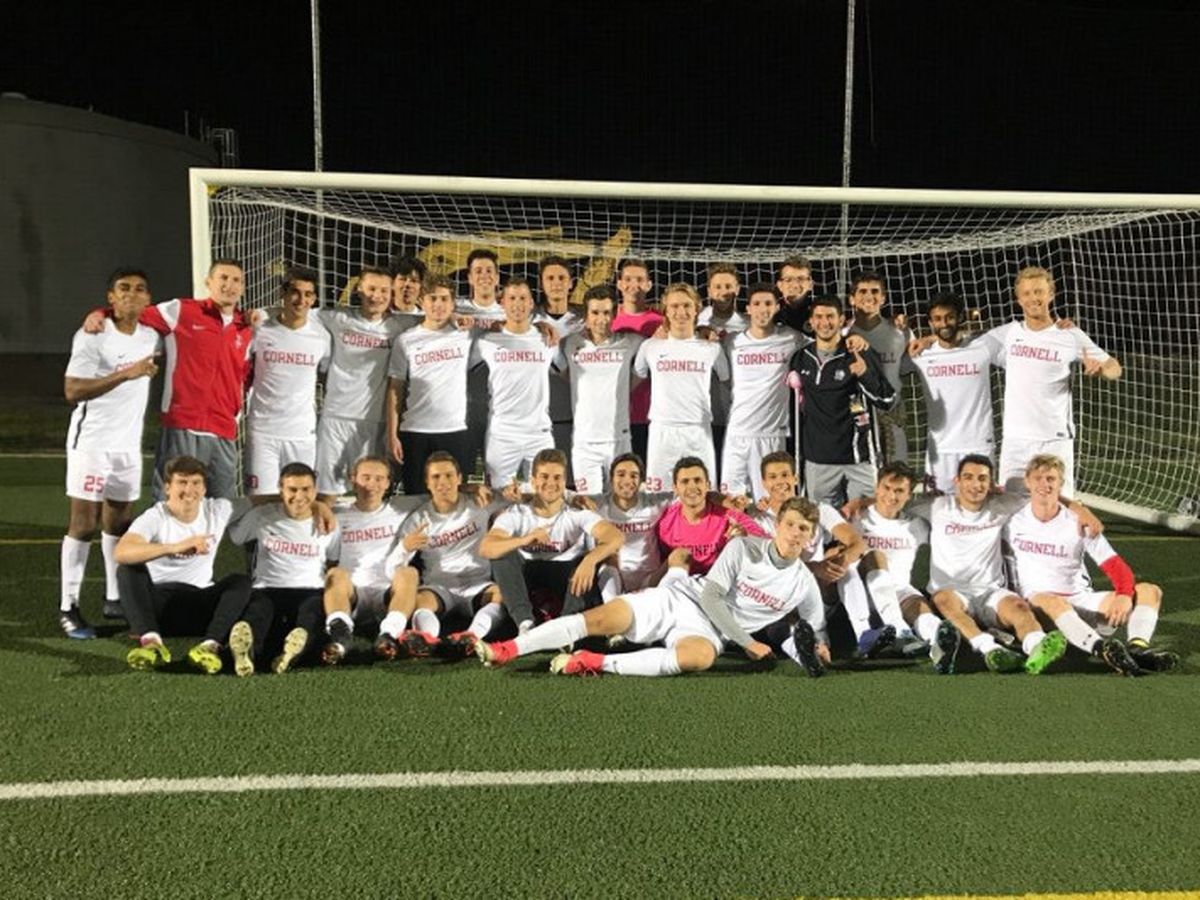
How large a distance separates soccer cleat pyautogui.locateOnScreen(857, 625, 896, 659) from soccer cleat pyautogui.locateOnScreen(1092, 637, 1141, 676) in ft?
2.58

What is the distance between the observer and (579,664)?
416cm

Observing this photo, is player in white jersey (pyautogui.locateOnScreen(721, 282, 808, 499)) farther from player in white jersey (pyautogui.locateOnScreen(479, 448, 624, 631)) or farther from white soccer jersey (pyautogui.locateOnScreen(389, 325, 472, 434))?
white soccer jersey (pyautogui.locateOnScreen(389, 325, 472, 434))

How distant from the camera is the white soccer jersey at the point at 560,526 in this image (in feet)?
15.9

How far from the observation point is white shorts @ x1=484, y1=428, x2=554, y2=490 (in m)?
5.50

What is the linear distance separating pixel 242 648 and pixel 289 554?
1.89 feet

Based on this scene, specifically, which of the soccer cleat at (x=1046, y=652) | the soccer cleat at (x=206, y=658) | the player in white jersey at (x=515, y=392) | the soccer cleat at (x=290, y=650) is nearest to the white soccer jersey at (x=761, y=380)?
the player in white jersey at (x=515, y=392)

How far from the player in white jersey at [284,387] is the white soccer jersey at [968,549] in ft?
9.68

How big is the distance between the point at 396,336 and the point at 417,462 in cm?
62

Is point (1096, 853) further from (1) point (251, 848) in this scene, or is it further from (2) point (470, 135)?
(2) point (470, 135)

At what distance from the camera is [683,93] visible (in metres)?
15.0

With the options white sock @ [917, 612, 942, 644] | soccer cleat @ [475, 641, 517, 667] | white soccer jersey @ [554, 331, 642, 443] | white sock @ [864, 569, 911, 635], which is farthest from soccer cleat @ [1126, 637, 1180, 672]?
white soccer jersey @ [554, 331, 642, 443]

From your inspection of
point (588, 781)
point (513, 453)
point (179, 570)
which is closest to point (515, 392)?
point (513, 453)

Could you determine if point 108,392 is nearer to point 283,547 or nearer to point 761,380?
point 283,547

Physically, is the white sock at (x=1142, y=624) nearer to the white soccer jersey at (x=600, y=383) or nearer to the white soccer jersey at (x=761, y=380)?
the white soccer jersey at (x=761, y=380)
